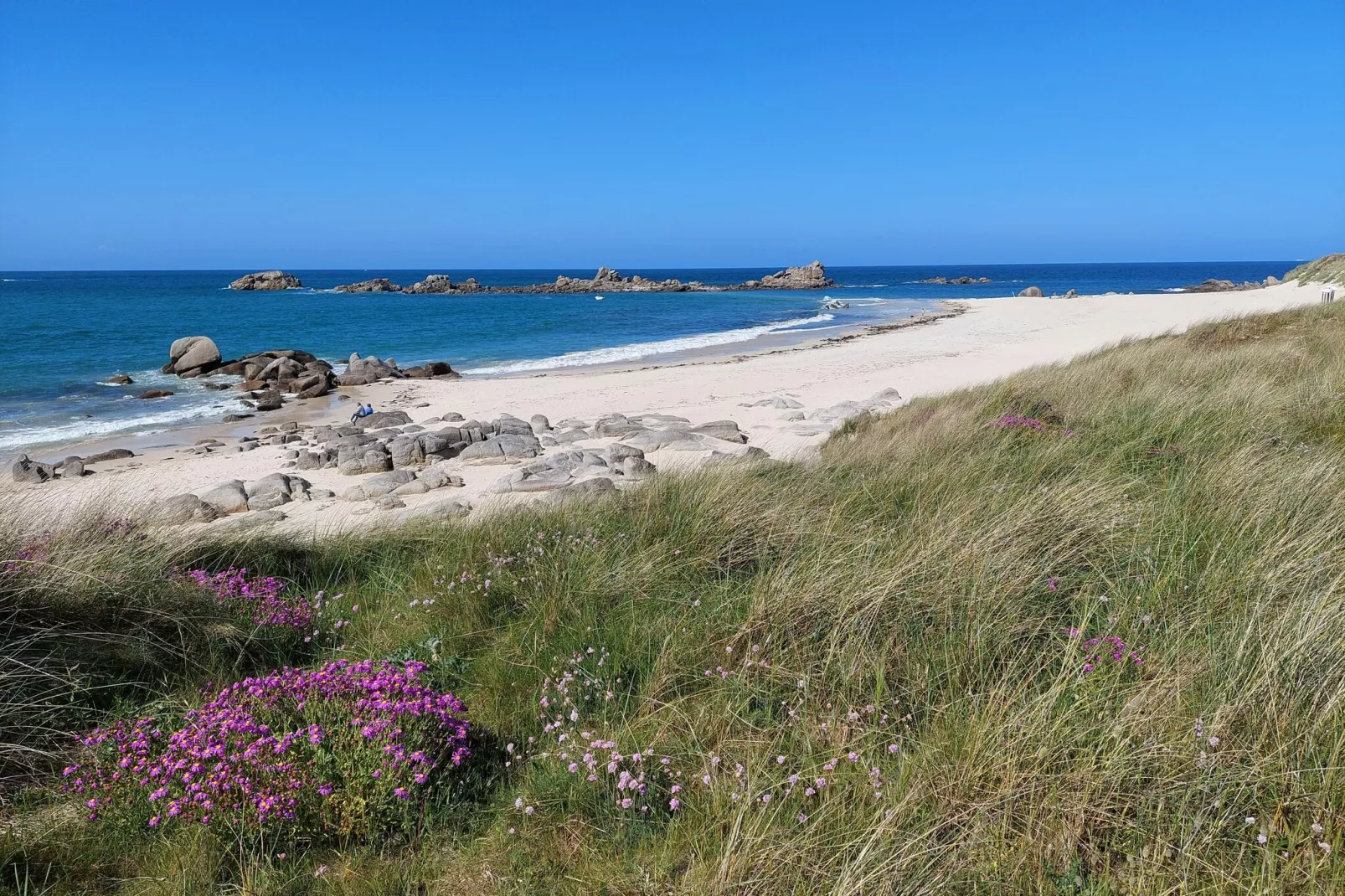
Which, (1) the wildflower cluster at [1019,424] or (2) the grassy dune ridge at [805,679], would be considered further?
(1) the wildflower cluster at [1019,424]

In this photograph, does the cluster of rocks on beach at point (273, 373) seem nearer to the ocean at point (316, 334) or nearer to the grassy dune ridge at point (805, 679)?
the ocean at point (316, 334)

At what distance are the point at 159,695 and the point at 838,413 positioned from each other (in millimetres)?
13001

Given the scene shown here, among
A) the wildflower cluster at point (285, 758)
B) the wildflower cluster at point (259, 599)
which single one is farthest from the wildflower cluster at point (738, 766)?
the wildflower cluster at point (259, 599)

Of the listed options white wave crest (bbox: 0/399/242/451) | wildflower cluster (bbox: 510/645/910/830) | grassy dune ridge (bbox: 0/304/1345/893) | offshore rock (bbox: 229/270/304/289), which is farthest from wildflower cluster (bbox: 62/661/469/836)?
offshore rock (bbox: 229/270/304/289)

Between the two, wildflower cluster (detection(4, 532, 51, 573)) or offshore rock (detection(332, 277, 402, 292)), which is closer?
wildflower cluster (detection(4, 532, 51, 573))

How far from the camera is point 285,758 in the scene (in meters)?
2.94

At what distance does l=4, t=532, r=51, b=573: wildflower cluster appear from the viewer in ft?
12.1

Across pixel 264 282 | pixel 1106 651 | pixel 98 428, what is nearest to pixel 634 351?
pixel 98 428

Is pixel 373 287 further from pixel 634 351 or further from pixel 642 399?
pixel 642 399

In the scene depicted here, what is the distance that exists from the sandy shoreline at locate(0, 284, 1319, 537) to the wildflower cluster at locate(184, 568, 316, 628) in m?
1.40

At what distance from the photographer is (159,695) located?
3.65 meters

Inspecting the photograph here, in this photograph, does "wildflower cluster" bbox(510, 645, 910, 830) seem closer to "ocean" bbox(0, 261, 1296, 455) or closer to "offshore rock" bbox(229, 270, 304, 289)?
"ocean" bbox(0, 261, 1296, 455)

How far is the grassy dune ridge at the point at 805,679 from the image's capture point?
2410 millimetres

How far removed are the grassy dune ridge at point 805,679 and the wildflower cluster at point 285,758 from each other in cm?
9
